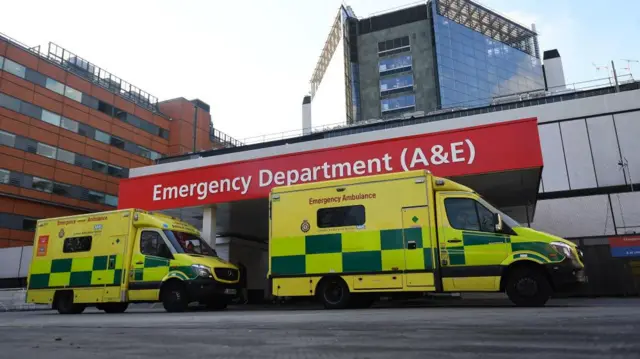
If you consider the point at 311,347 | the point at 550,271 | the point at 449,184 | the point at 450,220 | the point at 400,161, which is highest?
the point at 400,161

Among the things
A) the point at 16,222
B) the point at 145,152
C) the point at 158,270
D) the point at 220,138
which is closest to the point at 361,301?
the point at 158,270

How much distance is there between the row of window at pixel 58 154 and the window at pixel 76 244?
99.3 feet

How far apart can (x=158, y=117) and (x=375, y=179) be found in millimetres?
46112

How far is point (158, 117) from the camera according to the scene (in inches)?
2008

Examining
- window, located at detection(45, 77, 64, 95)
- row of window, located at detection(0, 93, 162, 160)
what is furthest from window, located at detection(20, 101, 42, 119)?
window, located at detection(45, 77, 64, 95)

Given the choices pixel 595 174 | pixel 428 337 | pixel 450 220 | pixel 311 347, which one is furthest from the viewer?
pixel 595 174

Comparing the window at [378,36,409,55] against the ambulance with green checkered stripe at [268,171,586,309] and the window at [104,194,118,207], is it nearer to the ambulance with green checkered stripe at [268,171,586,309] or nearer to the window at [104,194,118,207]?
the window at [104,194,118,207]

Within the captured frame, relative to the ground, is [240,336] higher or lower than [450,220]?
lower

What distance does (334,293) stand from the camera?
969 centimetres

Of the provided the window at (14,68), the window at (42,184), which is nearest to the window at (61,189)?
the window at (42,184)

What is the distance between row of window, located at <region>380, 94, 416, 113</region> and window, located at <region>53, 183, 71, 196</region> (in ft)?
136

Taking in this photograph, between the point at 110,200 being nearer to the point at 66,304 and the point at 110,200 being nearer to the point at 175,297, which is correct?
the point at 66,304

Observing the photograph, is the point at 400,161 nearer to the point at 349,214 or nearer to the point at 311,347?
the point at 349,214

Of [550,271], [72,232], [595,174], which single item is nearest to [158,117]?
[72,232]
